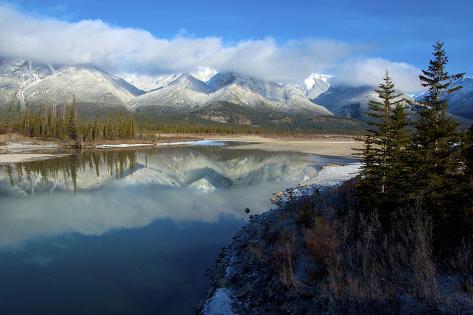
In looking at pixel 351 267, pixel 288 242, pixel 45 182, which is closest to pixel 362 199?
pixel 288 242

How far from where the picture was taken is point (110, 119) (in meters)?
146

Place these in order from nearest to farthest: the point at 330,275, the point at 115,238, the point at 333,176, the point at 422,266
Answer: the point at 422,266 → the point at 330,275 → the point at 115,238 → the point at 333,176

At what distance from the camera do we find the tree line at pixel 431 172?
45.6 ft

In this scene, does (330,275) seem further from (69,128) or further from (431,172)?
(69,128)

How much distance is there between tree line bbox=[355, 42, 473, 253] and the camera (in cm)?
1391

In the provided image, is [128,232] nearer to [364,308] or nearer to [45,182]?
[364,308]

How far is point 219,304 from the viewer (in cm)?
1462

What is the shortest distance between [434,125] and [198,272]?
12.5 m

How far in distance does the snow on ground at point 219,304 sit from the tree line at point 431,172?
7094 mm

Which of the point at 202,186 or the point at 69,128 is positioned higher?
the point at 69,128

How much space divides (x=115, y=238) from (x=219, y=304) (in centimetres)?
1179

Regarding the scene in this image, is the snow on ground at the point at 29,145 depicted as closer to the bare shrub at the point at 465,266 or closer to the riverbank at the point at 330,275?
the riverbank at the point at 330,275

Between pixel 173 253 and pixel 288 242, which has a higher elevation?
pixel 288 242

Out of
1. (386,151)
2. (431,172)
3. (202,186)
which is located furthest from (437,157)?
(202,186)
